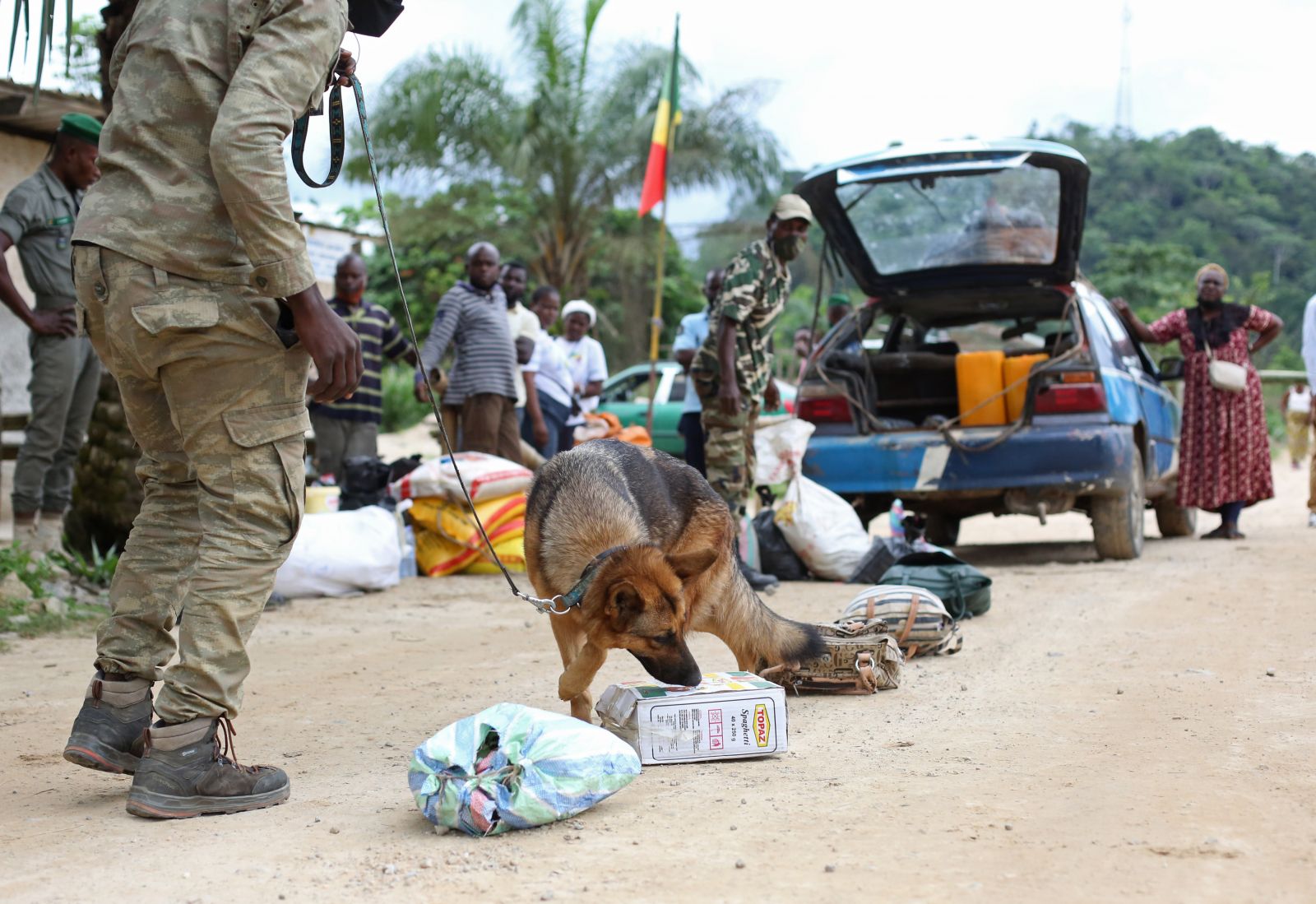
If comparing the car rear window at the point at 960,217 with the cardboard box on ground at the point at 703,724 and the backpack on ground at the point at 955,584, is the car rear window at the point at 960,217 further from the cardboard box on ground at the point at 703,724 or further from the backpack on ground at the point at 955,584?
the cardboard box on ground at the point at 703,724

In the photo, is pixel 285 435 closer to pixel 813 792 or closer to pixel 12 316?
→ pixel 813 792

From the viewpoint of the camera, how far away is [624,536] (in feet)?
12.1

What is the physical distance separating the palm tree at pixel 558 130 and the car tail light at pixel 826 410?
12.3m

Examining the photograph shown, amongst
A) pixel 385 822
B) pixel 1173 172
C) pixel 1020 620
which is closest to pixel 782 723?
pixel 385 822

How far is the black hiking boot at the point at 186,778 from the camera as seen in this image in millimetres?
2701

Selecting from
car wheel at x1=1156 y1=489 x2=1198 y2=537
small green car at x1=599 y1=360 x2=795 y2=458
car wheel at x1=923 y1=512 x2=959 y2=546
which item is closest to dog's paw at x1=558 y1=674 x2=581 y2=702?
car wheel at x1=923 y1=512 x2=959 y2=546

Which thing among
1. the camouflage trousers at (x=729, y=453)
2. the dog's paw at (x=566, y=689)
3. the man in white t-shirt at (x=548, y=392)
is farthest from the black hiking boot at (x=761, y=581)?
the dog's paw at (x=566, y=689)

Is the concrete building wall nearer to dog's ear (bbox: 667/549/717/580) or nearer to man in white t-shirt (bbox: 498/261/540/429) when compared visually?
man in white t-shirt (bbox: 498/261/540/429)

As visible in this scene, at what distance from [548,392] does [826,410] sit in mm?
2668

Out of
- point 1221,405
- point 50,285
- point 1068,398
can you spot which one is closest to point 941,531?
point 1221,405

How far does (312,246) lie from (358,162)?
8.96m

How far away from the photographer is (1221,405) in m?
9.30

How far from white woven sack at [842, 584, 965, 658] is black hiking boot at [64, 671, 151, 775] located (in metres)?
2.84

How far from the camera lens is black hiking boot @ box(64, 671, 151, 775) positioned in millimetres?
2832
